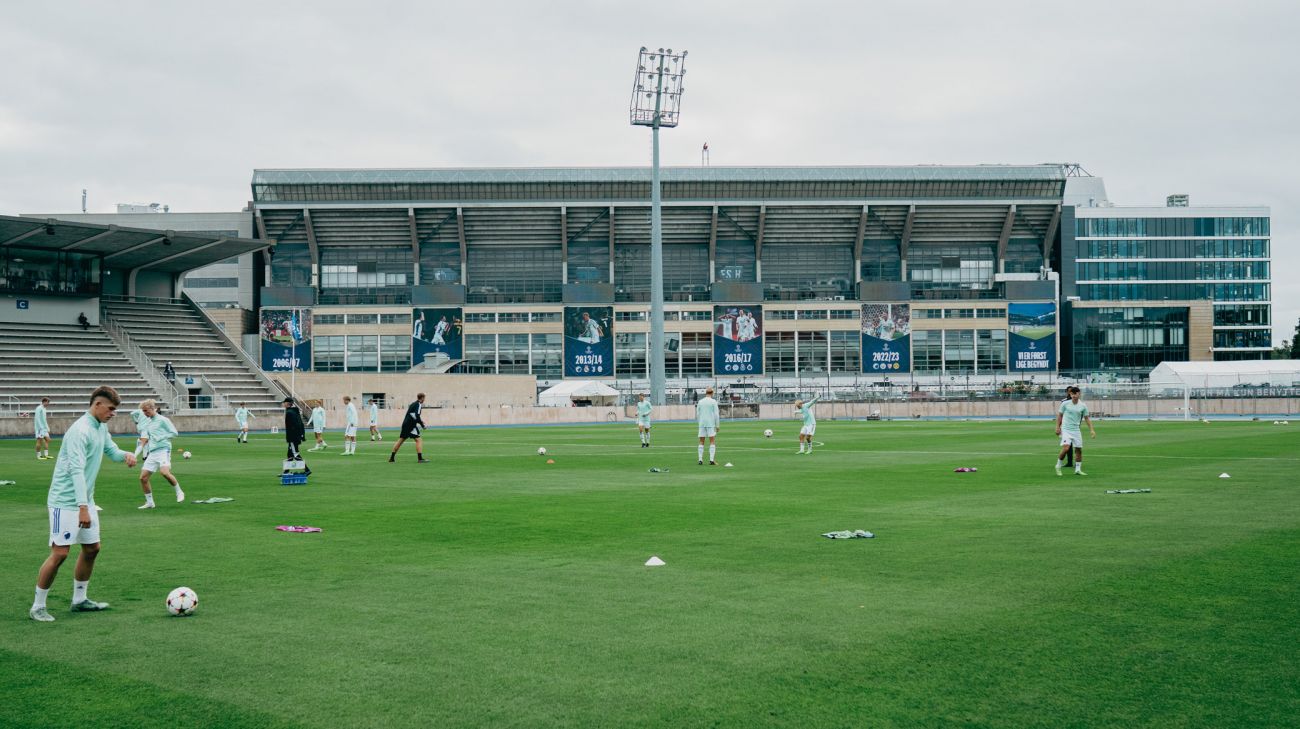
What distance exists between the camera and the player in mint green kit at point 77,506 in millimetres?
9211

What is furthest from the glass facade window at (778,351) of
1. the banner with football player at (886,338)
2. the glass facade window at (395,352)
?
the glass facade window at (395,352)

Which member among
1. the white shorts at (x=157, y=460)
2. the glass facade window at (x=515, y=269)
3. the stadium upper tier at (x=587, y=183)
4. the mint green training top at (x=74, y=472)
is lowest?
the white shorts at (x=157, y=460)

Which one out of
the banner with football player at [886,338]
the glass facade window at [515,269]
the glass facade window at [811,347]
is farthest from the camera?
the glass facade window at [515,269]

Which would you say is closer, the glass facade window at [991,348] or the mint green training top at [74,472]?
the mint green training top at [74,472]

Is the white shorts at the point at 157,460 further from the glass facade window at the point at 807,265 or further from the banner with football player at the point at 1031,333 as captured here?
the banner with football player at the point at 1031,333

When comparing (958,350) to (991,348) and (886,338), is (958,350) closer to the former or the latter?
(991,348)

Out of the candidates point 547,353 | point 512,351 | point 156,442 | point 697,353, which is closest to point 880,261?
point 697,353

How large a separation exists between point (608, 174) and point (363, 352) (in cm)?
3463

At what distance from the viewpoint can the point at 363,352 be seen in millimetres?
120812

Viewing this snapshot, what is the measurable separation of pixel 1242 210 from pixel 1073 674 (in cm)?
16482

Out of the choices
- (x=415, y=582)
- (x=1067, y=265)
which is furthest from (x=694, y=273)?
(x=415, y=582)

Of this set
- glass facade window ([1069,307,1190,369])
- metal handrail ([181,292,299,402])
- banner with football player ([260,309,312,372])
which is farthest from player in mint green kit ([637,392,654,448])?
glass facade window ([1069,307,1190,369])

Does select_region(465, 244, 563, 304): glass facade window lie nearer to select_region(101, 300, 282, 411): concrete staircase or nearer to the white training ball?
select_region(101, 300, 282, 411): concrete staircase

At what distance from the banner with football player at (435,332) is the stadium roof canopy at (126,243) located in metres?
46.3
